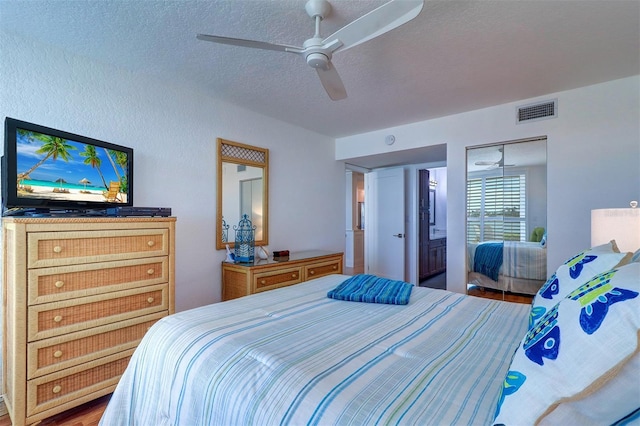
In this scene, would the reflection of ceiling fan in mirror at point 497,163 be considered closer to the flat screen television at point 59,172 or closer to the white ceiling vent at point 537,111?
the white ceiling vent at point 537,111

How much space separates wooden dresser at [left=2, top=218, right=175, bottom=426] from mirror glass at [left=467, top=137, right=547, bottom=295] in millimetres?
3217

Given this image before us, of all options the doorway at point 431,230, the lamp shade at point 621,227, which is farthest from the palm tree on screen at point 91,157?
the doorway at point 431,230

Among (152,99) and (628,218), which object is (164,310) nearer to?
(152,99)

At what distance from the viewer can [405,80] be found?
8.48 ft

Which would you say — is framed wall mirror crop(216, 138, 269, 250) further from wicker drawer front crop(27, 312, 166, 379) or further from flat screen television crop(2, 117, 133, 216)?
wicker drawer front crop(27, 312, 166, 379)

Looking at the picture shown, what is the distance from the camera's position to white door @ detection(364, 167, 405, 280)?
191 inches

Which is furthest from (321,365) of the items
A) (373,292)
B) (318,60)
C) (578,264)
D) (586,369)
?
(318,60)

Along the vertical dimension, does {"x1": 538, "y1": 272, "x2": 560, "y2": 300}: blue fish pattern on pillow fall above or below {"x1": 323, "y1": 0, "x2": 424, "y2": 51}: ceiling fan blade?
below

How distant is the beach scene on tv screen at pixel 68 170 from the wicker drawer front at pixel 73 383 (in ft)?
3.53

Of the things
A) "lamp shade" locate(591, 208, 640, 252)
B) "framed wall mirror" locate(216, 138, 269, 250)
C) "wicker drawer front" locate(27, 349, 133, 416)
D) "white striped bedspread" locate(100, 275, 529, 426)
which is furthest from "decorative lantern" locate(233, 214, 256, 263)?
"lamp shade" locate(591, 208, 640, 252)

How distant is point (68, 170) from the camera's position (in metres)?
1.96

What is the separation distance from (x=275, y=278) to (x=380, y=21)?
2.37m

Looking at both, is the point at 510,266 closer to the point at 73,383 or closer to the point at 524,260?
the point at 524,260

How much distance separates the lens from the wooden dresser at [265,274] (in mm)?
2819
